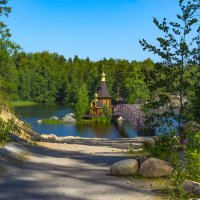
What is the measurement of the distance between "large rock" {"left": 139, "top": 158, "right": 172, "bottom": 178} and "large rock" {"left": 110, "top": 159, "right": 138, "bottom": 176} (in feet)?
0.62

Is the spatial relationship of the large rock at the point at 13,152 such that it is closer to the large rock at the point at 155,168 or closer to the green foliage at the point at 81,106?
the large rock at the point at 155,168

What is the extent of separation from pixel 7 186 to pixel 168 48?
24.1 ft

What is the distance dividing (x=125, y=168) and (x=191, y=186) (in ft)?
7.44

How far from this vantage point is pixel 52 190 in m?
7.98

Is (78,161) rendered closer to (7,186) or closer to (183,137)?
(183,137)

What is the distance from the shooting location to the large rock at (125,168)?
29.9 ft

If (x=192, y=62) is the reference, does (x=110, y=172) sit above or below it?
below

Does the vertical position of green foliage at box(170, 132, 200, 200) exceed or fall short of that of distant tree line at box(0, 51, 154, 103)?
it falls short

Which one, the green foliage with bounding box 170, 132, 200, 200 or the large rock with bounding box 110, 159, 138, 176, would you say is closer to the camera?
the green foliage with bounding box 170, 132, 200, 200

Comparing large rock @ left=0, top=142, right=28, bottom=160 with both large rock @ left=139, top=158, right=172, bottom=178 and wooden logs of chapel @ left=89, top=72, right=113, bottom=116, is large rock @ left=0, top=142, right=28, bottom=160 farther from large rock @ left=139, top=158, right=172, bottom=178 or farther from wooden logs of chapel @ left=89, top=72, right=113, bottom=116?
wooden logs of chapel @ left=89, top=72, right=113, bottom=116

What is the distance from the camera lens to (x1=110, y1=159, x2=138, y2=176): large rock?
29.9 feet

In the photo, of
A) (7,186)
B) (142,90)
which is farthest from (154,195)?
(142,90)

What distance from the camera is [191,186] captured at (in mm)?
7164

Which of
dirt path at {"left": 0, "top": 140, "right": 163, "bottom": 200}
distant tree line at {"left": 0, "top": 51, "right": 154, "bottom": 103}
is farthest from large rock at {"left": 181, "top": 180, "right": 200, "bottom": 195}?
distant tree line at {"left": 0, "top": 51, "right": 154, "bottom": 103}
